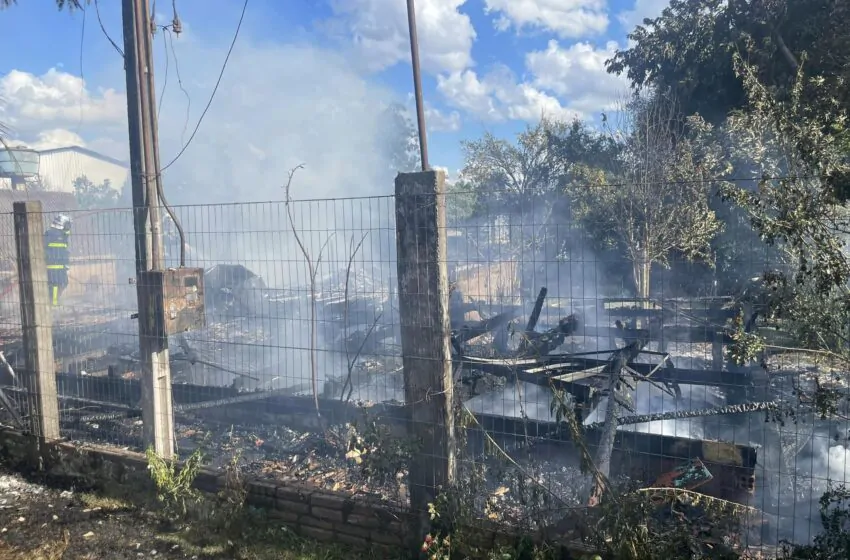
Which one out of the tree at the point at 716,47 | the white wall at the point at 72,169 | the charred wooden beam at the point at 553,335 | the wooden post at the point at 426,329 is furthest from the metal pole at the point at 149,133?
the white wall at the point at 72,169

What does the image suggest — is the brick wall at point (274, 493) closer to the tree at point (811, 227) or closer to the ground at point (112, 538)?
the ground at point (112, 538)

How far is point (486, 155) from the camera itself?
28859mm

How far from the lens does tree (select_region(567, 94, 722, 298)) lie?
1191 centimetres

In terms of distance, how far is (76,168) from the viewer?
190 feet

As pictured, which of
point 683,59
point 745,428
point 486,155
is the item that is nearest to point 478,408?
point 745,428

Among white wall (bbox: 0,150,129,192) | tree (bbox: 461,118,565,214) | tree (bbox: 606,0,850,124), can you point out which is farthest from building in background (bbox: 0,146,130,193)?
tree (bbox: 606,0,850,124)

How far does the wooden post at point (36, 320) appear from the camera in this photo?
212 inches

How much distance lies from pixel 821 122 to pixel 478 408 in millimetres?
4705

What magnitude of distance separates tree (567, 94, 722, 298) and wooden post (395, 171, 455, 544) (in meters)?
8.27

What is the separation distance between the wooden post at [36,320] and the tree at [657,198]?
9040 millimetres

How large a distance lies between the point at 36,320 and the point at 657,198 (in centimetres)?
1148

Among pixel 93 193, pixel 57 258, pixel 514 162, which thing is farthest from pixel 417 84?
pixel 93 193

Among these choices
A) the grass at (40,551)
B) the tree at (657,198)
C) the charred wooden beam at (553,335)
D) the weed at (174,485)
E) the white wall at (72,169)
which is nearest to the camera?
the grass at (40,551)

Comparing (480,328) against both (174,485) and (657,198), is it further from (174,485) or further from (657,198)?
(657,198)
